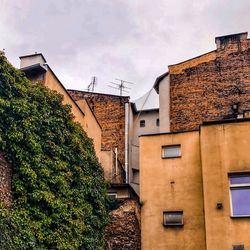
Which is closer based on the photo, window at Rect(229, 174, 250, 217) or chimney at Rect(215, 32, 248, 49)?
window at Rect(229, 174, 250, 217)

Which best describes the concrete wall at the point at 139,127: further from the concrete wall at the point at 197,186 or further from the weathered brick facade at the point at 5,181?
the weathered brick facade at the point at 5,181

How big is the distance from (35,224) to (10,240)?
1.64m

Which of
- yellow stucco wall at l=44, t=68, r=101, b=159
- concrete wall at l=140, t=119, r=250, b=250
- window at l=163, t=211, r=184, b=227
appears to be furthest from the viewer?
window at l=163, t=211, r=184, b=227

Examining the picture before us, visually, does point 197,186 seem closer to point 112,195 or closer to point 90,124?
point 112,195

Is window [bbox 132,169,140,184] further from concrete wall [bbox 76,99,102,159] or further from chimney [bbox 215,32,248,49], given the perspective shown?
chimney [bbox 215,32,248,49]

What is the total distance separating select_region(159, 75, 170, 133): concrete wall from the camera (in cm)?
2995

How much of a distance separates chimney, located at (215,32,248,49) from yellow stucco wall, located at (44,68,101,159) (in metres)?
10.5

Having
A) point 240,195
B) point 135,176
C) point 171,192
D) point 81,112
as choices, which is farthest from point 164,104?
point 240,195

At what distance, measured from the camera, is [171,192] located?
20.4 m

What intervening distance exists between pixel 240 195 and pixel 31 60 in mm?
9815

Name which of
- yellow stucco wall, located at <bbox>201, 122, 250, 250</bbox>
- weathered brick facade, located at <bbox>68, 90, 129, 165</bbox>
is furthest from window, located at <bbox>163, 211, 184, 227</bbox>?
weathered brick facade, located at <bbox>68, 90, 129, 165</bbox>

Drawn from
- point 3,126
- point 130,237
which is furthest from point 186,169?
point 3,126

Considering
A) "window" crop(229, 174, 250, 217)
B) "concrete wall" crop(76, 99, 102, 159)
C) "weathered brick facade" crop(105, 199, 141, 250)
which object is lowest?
"weathered brick facade" crop(105, 199, 141, 250)

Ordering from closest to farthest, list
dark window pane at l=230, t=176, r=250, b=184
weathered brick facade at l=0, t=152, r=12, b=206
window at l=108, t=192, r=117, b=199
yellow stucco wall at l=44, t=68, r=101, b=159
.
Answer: weathered brick facade at l=0, t=152, r=12, b=206 < dark window pane at l=230, t=176, r=250, b=184 < yellow stucco wall at l=44, t=68, r=101, b=159 < window at l=108, t=192, r=117, b=199
